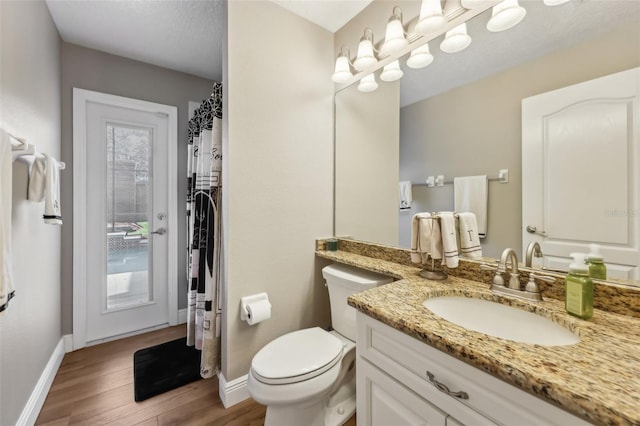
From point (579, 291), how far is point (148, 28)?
2881 millimetres

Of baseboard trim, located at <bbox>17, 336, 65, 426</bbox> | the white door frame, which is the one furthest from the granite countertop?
the white door frame

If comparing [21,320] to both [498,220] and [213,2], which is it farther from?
[498,220]

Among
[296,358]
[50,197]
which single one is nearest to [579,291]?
[296,358]

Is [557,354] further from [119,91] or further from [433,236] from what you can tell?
[119,91]

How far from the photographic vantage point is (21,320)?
4.18 ft

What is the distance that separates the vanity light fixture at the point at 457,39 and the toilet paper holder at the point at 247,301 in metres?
1.74

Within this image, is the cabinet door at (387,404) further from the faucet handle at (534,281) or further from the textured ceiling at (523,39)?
the textured ceiling at (523,39)

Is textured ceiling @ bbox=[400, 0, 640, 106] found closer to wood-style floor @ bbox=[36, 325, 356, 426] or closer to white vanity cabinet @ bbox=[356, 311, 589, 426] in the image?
white vanity cabinet @ bbox=[356, 311, 589, 426]

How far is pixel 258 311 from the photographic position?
5.00 ft

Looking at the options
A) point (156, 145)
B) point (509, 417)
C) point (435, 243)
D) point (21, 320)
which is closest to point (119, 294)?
point (21, 320)

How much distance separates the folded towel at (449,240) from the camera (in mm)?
1170

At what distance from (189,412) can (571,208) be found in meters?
2.13

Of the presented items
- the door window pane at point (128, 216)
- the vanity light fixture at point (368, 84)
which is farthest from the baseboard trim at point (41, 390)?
the vanity light fixture at point (368, 84)

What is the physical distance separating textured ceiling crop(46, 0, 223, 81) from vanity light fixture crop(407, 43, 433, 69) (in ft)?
4.32
